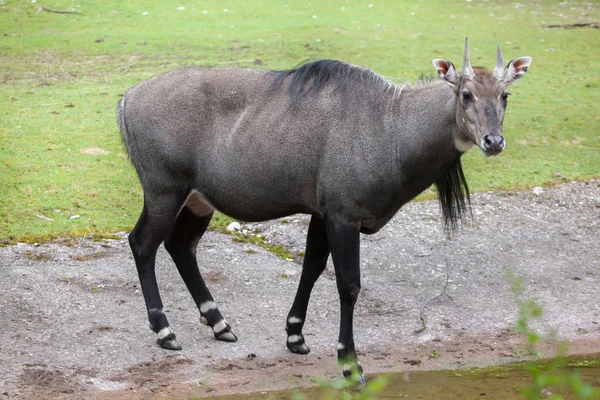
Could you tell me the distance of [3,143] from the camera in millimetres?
10094

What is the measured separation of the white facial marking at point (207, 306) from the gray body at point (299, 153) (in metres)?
0.01

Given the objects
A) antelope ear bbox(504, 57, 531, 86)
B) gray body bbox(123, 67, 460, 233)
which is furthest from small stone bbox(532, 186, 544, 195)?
antelope ear bbox(504, 57, 531, 86)

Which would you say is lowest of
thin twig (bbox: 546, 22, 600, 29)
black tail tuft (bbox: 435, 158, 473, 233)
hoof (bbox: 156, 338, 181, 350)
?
hoof (bbox: 156, 338, 181, 350)

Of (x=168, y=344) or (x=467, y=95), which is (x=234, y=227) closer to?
(x=168, y=344)

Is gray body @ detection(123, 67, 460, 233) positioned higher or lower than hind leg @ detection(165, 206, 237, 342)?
higher

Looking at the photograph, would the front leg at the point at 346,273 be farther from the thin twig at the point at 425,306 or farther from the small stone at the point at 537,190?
the small stone at the point at 537,190

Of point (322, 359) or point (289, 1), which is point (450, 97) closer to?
point (322, 359)

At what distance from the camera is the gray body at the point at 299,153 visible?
20.6 ft

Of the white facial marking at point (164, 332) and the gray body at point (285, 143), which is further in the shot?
the white facial marking at point (164, 332)

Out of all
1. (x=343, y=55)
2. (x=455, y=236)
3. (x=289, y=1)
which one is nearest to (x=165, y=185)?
(x=455, y=236)

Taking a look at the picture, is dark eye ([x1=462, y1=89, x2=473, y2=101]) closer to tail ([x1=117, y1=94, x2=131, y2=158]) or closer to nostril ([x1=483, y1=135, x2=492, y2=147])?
nostril ([x1=483, y1=135, x2=492, y2=147])

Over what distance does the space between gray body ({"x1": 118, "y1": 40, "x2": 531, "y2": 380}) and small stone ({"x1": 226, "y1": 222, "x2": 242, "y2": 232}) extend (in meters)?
1.67

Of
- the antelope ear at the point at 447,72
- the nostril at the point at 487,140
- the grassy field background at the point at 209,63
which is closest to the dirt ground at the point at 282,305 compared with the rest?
the grassy field background at the point at 209,63

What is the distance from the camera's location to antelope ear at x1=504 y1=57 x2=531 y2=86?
5.98 meters
